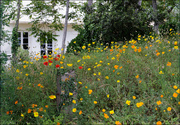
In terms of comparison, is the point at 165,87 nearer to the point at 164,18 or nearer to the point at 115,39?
the point at 115,39

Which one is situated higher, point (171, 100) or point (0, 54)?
point (0, 54)

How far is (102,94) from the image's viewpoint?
3.49 m

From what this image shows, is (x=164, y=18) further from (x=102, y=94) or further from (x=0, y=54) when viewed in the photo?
(x=0, y=54)

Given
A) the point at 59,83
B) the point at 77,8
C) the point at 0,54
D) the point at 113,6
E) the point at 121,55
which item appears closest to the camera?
the point at 0,54

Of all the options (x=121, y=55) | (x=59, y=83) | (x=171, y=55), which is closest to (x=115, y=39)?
(x=121, y=55)

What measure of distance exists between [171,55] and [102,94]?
1870 millimetres

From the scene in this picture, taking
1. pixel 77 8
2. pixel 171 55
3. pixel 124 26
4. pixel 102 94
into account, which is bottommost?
pixel 102 94

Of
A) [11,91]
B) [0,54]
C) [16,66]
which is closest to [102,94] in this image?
[11,91]

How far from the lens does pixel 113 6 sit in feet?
24.2

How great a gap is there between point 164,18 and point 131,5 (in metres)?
1.53

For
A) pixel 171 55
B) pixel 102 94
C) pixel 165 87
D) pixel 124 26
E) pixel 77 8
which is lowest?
pixel 102 94

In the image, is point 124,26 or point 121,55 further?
point 124,26

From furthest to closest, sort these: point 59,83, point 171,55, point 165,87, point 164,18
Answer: point 164,18
point 171,55
point 59,83
point 165,87

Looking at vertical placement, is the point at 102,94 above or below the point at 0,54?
below
